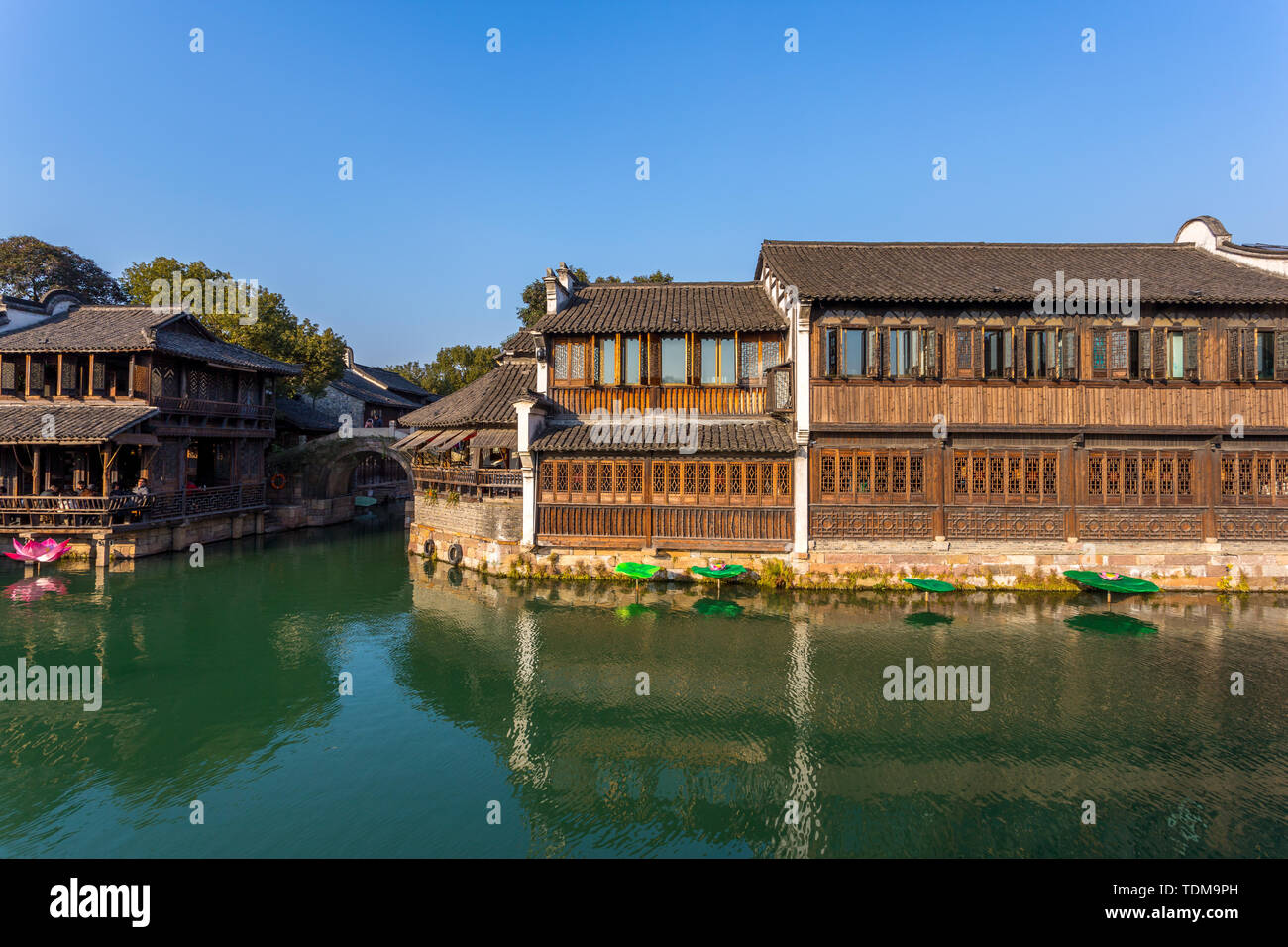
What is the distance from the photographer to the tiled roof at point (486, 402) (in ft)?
82.3

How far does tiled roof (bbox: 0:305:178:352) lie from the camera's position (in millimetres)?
26094

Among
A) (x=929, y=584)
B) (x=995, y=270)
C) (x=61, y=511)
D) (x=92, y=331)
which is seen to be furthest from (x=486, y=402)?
(x=995, y=270)

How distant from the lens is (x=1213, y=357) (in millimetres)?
20312

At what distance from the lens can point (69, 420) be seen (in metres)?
25.3

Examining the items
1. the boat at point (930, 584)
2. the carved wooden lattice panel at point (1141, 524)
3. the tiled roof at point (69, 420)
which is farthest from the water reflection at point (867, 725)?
the tiled roof at point (69, 420)

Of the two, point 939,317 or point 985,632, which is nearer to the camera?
point 985,632

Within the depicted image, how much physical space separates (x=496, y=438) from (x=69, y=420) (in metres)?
18.1

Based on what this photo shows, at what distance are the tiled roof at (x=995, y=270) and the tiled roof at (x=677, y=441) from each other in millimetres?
4899

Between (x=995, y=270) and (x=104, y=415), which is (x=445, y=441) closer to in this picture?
(x=104, y=415)

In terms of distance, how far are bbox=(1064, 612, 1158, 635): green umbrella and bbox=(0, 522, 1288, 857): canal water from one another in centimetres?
12
